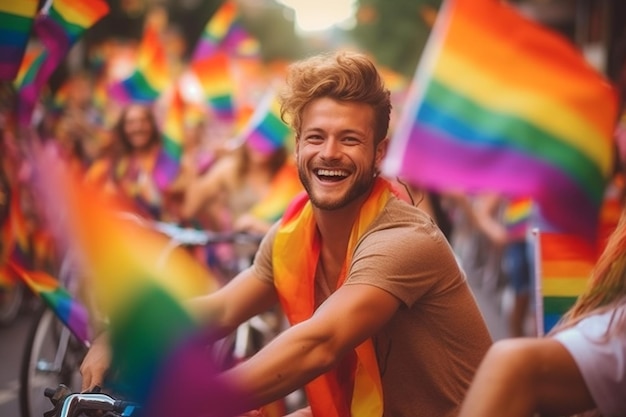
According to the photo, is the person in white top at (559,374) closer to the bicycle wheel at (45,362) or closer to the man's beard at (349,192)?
the man's beard at (349,192)

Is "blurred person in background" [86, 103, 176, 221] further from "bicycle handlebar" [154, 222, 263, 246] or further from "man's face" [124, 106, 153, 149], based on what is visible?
"bicycle handlebar" [154, 222, 263, 246]

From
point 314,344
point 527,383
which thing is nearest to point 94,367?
point 314,344

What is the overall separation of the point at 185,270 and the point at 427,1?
24.3 metres

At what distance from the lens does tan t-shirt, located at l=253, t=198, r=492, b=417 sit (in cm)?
266

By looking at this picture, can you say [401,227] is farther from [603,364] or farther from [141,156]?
[141,156]

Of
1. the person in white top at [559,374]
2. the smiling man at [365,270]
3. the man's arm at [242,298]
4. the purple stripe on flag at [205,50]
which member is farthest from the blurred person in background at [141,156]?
the person in white top at [559,374]

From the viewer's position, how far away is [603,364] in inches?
72.9

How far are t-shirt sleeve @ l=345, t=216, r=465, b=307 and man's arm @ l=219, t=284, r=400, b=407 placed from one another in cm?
5

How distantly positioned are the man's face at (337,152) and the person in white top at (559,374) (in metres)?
0.99

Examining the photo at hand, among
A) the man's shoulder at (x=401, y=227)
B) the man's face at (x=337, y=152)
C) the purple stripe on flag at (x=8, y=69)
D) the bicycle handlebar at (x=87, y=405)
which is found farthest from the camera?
the purple stripe on flag at (x=8, y=69)

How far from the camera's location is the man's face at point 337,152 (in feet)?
9.17

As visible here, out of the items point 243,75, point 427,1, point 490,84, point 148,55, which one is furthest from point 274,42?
point 490,84

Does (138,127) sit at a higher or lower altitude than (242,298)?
lower

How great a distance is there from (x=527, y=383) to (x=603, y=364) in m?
0.18
